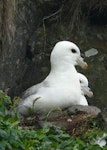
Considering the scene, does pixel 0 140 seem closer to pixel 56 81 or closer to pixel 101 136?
pixel 101 136

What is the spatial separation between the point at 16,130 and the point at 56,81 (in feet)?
6.79

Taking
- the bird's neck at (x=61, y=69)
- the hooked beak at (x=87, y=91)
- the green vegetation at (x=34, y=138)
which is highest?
the green vegetation at (x=34, y=138)

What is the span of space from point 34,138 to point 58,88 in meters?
1.69

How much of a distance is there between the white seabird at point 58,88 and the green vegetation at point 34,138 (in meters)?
0.88

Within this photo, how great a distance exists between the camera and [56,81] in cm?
671

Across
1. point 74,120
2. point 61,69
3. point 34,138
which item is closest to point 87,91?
point 61,69

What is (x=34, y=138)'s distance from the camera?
16.2ft

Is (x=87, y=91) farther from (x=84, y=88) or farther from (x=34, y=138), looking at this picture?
(x=34, y=138)

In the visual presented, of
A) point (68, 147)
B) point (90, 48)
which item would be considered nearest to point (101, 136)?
point (68, 147)

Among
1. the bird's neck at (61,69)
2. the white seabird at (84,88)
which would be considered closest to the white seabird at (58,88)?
the bird's neck at (61,69)

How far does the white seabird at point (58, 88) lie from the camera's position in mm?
6473

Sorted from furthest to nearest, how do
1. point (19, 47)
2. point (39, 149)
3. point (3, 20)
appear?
point (19, 47)
point (3, 20)
point (39, 149)

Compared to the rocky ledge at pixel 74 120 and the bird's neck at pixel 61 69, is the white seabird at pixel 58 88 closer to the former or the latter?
the bird's neck at pixel 61 69

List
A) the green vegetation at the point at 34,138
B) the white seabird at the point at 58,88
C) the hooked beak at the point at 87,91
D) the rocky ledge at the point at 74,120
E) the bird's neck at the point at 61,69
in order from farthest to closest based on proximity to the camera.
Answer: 1. the hooked beak at the point at 87,91
2. the bird's neck at the point at 61,69
3. the white seabird at the point at 58,88
4. the rocky ledge at the point at 74,120
5. the green vegetation at the point at 34,138
